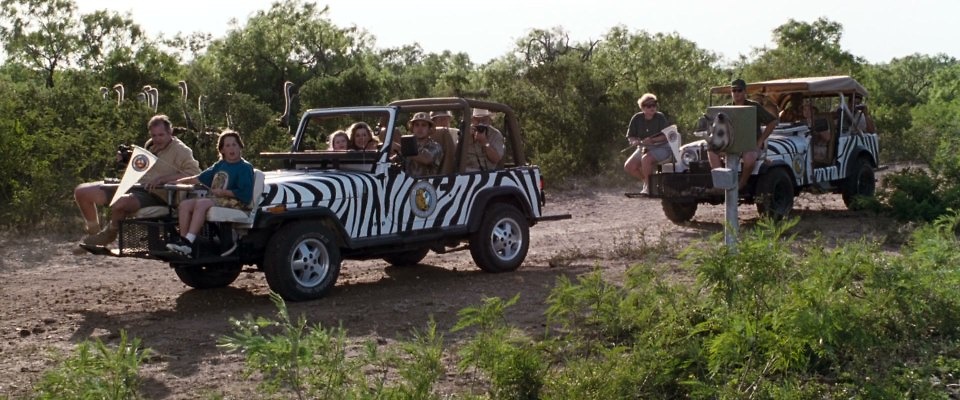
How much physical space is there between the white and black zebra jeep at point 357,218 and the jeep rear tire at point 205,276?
0.01 meters

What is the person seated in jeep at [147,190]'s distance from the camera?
10.3 m

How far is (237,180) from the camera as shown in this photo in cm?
1000

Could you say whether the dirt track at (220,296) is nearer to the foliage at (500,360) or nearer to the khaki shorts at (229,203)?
the foliage at (500,360)

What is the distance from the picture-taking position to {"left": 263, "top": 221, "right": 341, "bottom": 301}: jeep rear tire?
10.1m

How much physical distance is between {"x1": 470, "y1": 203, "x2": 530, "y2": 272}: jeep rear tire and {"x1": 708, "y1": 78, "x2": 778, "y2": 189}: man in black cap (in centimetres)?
304

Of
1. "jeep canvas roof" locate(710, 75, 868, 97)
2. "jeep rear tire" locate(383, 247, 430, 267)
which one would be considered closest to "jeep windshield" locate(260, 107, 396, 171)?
"jeep rear tire" locate(383, 247, 430, 267)

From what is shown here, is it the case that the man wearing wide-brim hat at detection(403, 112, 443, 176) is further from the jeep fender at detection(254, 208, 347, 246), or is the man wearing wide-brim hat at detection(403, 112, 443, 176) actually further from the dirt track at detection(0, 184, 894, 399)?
the jeep fender at detection(254, 208, 347, 246)

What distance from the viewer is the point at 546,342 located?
735 centimetres

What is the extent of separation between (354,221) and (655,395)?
4.35 m

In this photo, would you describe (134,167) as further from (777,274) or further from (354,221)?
(777,274)

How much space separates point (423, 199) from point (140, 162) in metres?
2.36

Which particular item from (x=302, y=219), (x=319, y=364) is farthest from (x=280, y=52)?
(x=319, y=364)

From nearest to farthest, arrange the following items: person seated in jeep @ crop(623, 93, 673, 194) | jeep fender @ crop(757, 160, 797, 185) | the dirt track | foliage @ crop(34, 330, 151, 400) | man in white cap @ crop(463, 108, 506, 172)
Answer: foliage @ crop(34, 330, 151, 400) < the dirt track < man in white cap @ crop(463, 108, 506, 172) < jeep fender @ crop(757, 160, 797, 185) < person seated in jeep @ crop(623, 93, 673, 194)

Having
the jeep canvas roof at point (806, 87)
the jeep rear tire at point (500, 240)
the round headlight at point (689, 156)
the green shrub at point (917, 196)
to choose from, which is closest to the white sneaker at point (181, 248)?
the jeep rear tire at point (500, 240)
